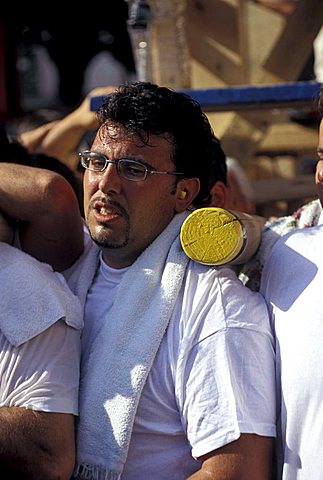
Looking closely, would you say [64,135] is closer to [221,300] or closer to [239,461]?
[221,300]

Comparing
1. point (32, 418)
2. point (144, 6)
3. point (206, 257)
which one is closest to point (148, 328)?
point (206, 257)

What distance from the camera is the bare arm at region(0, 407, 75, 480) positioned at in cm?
196

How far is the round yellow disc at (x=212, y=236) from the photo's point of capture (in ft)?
6.88

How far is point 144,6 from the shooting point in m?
3.46

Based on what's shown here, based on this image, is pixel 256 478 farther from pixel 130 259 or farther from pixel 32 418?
pixel 130 259

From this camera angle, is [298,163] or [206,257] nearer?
[206,257]

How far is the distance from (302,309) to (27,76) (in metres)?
14.2

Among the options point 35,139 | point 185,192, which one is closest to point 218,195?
point 185,192

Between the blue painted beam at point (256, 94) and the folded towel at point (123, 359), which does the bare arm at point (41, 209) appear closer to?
the folded towel at point (123, 359)

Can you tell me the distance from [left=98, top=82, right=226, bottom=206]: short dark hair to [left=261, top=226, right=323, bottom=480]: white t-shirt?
0.41 meters

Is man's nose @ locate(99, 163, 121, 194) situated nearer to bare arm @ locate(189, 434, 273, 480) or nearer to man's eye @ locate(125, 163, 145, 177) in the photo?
man's eye @ locate(125, 163, 145, 177)

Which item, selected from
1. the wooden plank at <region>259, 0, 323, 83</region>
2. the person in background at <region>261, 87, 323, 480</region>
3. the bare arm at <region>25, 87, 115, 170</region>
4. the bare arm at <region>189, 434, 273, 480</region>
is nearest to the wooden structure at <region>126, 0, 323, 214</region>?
the wooden plank at <region>259, 0, 323, 83</region>

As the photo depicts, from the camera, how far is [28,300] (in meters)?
2.12

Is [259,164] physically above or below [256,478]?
below
